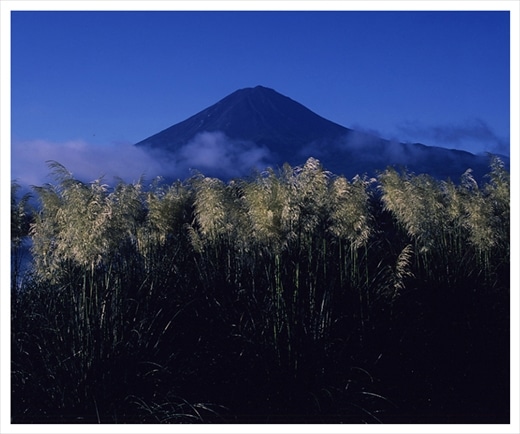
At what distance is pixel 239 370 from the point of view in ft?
14.3

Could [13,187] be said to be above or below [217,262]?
above

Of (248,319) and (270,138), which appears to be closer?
(248,319)

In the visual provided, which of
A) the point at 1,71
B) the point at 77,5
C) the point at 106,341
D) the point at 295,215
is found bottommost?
the point at 106,341

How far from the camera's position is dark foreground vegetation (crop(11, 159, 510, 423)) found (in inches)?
157

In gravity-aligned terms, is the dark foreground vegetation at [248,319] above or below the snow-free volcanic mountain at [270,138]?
below

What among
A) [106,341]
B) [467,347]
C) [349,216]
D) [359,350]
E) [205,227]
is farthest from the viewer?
[205,227]

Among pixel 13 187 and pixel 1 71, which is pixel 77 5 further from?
pixel 13 187

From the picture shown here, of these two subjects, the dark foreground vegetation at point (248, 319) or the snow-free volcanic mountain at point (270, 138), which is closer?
the dark foreground vegetation at point (248, 319)

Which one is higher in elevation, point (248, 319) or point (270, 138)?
point (270, 138)

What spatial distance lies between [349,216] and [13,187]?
298 cm

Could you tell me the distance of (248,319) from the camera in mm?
4637

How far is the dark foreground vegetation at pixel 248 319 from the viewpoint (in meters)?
3.99

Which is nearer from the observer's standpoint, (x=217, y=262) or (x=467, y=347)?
(x=467, y=347)

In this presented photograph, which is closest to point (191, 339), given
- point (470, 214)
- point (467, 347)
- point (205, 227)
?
point (205, 227)
